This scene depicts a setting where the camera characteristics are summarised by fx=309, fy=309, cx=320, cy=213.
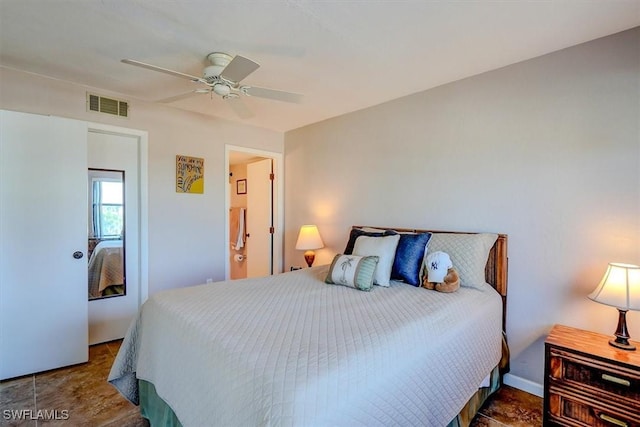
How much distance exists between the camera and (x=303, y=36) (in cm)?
198

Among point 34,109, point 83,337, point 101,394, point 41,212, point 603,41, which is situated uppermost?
point 603,41

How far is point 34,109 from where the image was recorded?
2.57 metres

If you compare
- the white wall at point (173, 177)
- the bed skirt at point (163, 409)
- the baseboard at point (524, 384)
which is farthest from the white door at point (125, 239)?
the baseboard at point (524, 384)

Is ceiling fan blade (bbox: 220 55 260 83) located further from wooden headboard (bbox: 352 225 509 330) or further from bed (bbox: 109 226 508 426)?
wooden headboard (bbox: 352 225 509 330)

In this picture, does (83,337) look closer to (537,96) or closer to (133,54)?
(133,54)

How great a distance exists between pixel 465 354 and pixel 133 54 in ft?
9.54

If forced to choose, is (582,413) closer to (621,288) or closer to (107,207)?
(621,288)

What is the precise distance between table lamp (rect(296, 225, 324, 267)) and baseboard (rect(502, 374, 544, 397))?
2.13 m

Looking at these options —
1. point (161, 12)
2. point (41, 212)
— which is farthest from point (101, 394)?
point (161, 12)

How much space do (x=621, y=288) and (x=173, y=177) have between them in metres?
3.72

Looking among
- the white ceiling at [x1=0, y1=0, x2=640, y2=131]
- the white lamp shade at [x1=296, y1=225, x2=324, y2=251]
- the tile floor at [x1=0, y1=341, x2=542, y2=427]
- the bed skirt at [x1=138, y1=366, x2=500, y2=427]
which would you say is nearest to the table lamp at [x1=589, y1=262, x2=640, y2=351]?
the tile floor at [x1=0, y1=341, x2=542, y2=427]

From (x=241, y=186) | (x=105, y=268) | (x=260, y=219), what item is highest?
(x=241, y=186)

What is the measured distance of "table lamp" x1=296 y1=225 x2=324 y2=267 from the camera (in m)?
3.61

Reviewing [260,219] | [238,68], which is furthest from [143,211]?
[238,68]
